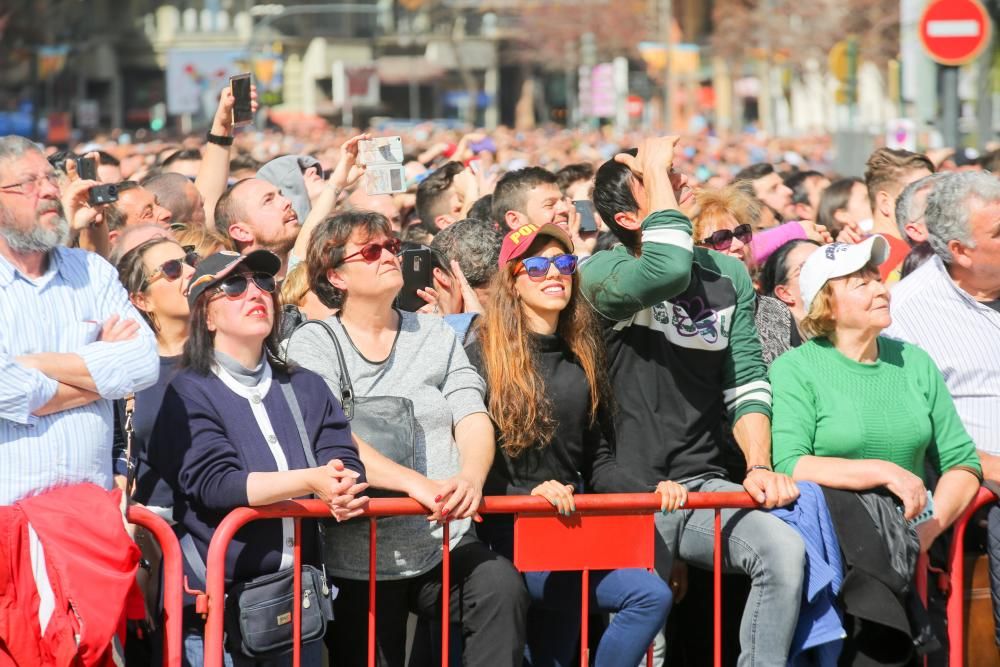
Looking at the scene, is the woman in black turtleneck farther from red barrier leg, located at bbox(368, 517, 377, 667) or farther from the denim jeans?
red barrier leg, located at bbox(368, 517, 377, 667)

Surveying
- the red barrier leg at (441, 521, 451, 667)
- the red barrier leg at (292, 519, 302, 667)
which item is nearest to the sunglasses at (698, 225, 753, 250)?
the red barrier leg at (441, 521, 451, 667)

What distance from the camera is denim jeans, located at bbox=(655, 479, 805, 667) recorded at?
4.93m

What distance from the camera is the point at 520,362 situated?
17.0 feet

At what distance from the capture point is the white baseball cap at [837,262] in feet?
17.6

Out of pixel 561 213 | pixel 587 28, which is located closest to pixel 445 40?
pixel 587 28

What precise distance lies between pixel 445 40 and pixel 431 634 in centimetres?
9133

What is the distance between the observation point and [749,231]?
21.3 ft

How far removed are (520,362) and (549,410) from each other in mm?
197

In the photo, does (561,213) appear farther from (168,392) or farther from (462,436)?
(168,392)

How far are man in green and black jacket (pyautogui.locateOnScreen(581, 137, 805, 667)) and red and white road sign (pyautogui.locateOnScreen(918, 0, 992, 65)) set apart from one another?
667cm

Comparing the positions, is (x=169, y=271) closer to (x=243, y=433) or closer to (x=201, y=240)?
(x=243, y=433)

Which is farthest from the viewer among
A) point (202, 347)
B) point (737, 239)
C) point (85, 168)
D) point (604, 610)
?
point (85, 168)

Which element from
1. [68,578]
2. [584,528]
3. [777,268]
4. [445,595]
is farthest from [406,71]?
[68,578]

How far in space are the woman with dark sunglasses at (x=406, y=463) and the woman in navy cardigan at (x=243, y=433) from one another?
199 mm
